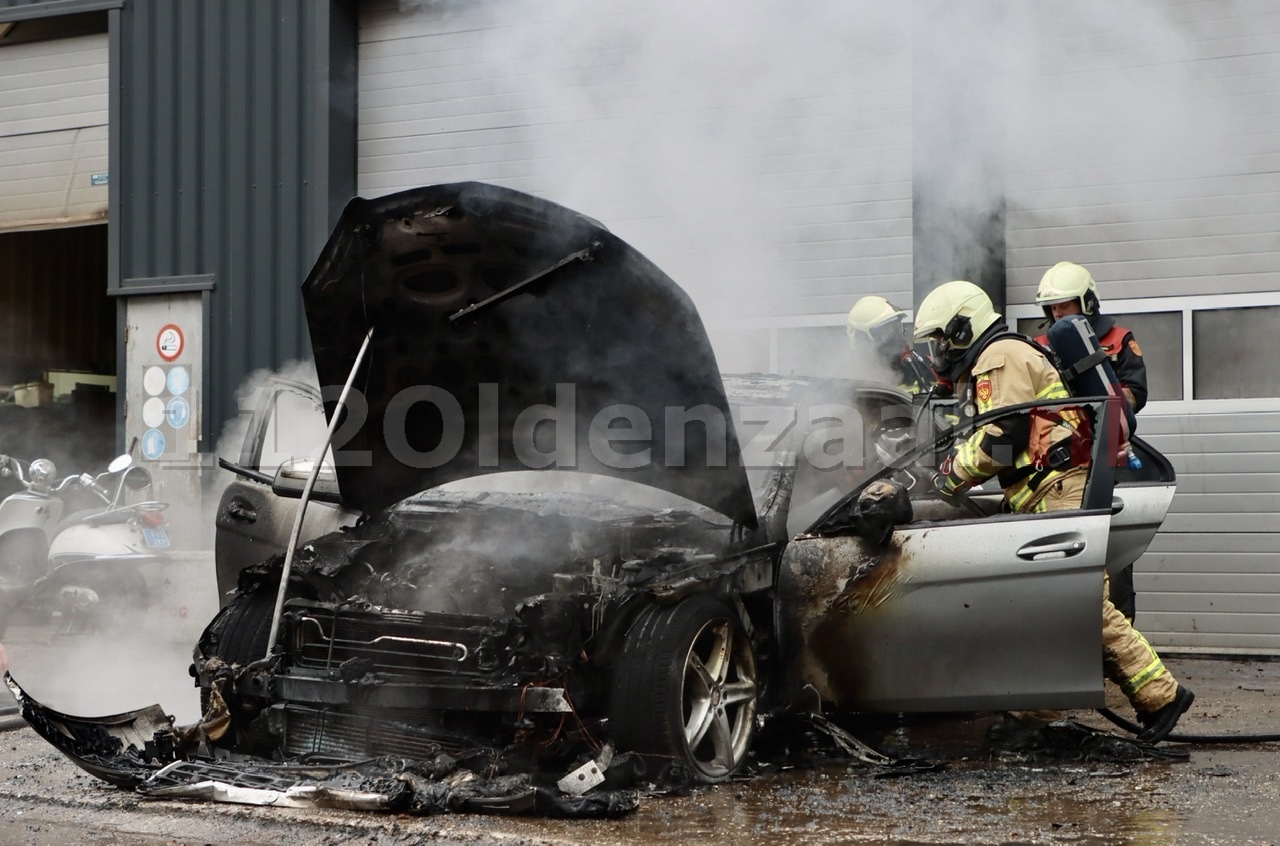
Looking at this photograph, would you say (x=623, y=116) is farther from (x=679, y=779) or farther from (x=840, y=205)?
(x=679, y=779)

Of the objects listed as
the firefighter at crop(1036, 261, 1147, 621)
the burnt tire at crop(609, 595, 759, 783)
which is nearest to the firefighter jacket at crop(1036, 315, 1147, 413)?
the firefighter at crop(1036, 261, 1147, 621)

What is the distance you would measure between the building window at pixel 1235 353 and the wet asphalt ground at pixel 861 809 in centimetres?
339

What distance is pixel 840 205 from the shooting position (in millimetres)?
9445

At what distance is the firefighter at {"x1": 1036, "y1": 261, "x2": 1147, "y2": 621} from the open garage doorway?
12.7 meters

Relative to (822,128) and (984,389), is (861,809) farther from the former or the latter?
(822,128)

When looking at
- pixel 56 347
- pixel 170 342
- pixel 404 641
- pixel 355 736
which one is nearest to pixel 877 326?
pixel 404 641

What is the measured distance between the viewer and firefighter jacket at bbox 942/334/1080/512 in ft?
17.1

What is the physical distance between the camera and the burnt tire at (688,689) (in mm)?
4324

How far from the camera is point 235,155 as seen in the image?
11.3 meters

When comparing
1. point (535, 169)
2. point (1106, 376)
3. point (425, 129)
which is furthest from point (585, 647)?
point (425, 129)

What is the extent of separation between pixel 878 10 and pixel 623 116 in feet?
5.87

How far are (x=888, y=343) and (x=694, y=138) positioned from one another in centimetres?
174

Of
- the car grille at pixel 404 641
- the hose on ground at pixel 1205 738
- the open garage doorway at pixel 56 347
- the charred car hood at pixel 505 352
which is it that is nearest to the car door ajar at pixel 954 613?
the charred car hood at pixel 505 352

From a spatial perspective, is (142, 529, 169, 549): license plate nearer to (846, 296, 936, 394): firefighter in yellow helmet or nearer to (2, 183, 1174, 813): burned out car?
(2, 183, 1174, 813): burned out car
